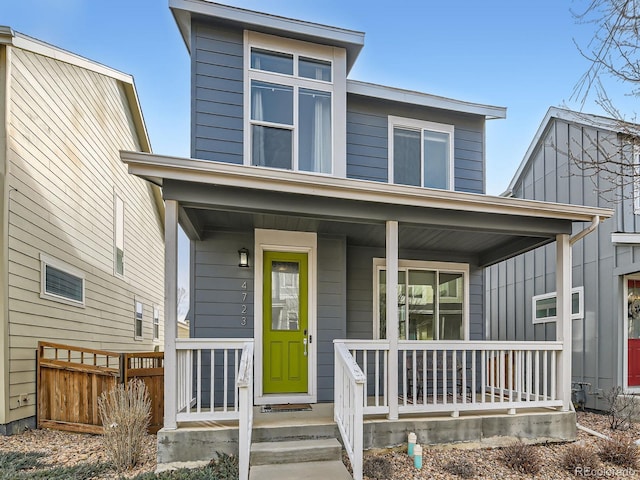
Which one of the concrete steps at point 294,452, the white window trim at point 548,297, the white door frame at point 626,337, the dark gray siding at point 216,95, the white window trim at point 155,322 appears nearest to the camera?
the concrete steps at point 294,452

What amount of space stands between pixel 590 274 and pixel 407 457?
571cm

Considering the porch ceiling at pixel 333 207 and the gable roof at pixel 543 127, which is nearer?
the porch ceiling at pixel 333 207

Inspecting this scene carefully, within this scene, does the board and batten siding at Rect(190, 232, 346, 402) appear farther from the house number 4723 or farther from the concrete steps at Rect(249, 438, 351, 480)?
the concrete steps at Rect(249, 438, 351, 480)

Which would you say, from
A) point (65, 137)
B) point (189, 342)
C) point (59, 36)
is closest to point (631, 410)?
point (189, 342)

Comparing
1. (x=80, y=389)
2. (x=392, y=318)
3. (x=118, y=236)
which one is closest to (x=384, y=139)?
(x=392, y=318)

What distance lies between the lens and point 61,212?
7.07 metres

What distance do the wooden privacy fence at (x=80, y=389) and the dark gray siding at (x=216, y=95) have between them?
3.07 m

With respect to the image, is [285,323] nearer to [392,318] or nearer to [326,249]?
[326,249]

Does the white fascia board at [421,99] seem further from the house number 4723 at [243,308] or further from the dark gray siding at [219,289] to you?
the house number 4723 at [243,308]

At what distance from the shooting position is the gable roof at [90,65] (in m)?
5.61

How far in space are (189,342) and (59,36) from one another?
854 centimetres

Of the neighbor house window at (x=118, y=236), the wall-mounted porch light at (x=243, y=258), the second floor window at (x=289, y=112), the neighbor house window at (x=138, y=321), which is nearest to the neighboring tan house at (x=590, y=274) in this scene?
the second floor window at (x=289, y=112)

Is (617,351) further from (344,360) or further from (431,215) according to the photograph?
(344,360)

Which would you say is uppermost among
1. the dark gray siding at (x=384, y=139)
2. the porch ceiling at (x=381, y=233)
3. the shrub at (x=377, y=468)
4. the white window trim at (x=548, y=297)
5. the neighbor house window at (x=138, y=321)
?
the dark gray siding at (x=384, y=139)
